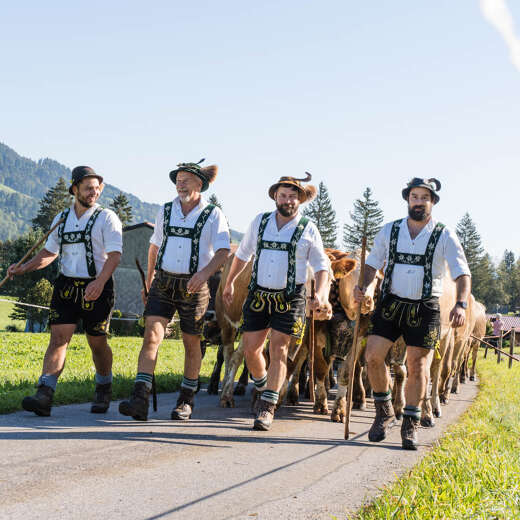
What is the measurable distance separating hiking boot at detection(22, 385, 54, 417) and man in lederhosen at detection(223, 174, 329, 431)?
1859 millimetres

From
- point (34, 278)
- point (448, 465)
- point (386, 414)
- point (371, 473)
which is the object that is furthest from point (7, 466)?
point (34, 278)

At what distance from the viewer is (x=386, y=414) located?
618 centimetres

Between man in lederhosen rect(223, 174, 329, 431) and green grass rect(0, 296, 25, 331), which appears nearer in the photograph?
man in lederhosen rect(223, 174, 329, 431)

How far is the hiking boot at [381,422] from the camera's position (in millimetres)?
6039

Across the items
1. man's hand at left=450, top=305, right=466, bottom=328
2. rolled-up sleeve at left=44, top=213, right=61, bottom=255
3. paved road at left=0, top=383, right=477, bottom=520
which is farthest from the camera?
rolled-up sleeve at left=44, top=213, right=61, bottom=255

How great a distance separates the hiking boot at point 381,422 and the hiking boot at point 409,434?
26 cm

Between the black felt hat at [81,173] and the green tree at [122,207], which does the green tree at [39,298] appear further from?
the green tree at [122,207]

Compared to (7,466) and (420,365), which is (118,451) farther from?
(420,365)

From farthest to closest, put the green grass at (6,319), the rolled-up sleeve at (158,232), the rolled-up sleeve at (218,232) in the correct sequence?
the green grass at (6,319) < the rolled-up sleeve at (158,232) < the rolled-up sleeve at (218,232)

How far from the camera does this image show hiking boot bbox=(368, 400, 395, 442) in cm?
604

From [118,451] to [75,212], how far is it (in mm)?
2748

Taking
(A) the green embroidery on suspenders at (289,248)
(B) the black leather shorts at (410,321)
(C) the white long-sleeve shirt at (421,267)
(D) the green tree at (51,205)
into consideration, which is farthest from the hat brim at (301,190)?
(D) the green tree at (51,205)

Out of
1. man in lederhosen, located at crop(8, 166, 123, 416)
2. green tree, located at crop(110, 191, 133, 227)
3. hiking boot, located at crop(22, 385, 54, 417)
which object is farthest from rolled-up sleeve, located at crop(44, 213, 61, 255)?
green tree, located at crop(110, 191, 133, 227)

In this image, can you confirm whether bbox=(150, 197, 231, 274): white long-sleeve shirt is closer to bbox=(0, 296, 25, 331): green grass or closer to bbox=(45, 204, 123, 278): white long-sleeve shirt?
bbox=(45, 204, 123, 278): white long-sleeve shirt
